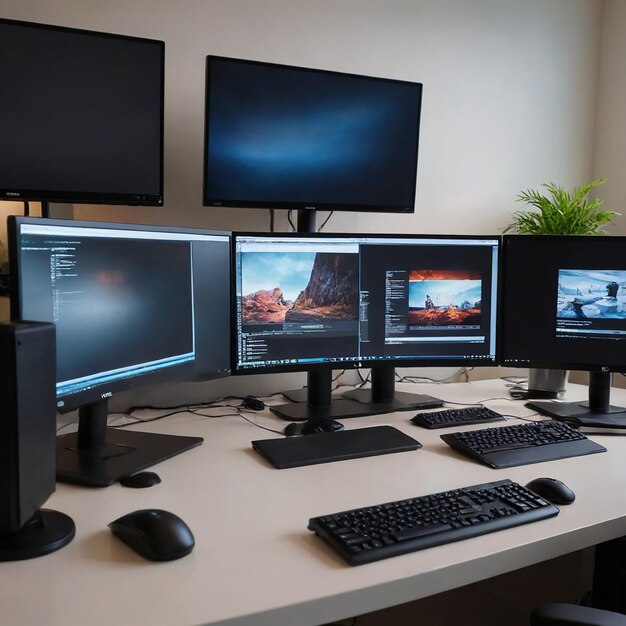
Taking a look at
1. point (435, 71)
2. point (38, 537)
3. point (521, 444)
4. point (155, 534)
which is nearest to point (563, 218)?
point (435, 71)

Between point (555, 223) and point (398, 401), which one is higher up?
point (555, 223)

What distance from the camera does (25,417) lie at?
91 cm

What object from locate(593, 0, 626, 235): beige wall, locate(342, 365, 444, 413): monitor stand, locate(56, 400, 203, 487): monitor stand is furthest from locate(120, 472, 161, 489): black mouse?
locate(593, 0, 626, 235): beige wall

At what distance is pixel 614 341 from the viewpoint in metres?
1.79

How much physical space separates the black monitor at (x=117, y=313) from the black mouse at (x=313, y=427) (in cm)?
23

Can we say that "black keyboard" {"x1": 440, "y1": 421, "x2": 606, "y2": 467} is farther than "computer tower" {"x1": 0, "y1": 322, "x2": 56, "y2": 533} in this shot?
Yes

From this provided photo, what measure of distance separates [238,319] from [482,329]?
0.73 metres

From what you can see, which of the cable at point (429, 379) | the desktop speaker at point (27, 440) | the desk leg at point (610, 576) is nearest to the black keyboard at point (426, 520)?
the desk leg at point (610, 576)

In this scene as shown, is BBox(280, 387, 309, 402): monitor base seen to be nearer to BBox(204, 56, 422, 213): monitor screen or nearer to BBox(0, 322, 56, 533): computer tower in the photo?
BBox(204, 56, 422, 213): monitor screen

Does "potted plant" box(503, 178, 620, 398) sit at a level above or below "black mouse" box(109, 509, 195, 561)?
above

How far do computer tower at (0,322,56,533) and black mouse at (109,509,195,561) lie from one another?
139 mm

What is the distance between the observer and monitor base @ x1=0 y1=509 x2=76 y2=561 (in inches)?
36.3

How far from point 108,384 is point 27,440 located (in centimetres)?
37

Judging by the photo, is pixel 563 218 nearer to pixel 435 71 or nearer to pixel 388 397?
pixel 435 71
